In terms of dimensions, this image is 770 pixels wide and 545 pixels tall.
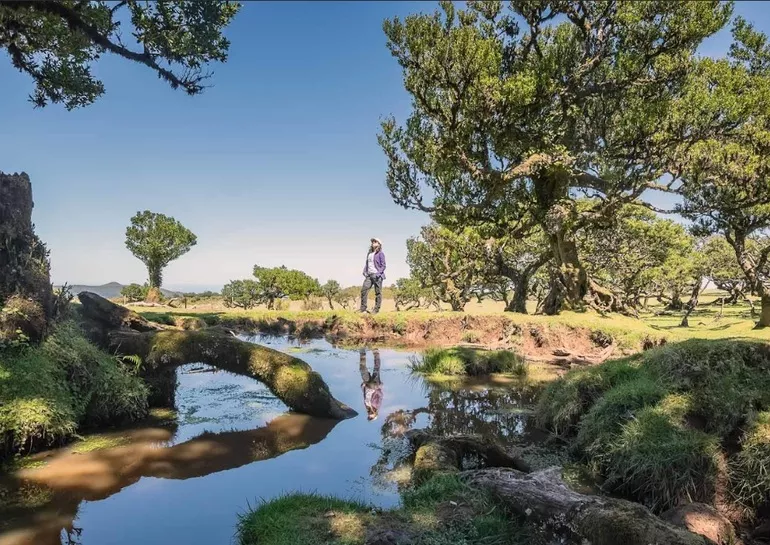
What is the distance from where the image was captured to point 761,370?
6582 mm

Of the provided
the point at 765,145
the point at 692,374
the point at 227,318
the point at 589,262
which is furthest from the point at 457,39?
the point at 589,262

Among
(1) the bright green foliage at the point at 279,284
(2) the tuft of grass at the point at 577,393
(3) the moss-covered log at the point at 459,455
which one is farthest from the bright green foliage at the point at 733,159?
(1) the bright green foliage at the point at 279,284

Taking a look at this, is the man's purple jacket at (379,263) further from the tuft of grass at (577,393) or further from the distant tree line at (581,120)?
the tuft of grass at (577,393)

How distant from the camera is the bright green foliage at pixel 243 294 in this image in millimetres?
41000

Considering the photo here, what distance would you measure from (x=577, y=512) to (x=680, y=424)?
8.91 feet

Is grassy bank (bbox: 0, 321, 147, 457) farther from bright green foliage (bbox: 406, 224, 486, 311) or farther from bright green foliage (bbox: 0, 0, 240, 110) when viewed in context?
bright green foliage (bbox: 406, 224, 486, 311)

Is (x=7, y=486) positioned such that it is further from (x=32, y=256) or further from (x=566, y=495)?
(x=566, y=495)

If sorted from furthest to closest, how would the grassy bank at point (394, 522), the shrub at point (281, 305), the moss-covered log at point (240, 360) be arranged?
the shrub at point (281, 305) → the moss-covered log at point (240, 360) → the grassy bank at point (394, 522)

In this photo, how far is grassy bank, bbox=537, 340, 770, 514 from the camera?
5211 mm

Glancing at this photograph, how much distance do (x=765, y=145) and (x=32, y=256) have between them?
19711 millimetres

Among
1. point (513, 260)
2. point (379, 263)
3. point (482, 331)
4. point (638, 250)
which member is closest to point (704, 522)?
point (482, 331)

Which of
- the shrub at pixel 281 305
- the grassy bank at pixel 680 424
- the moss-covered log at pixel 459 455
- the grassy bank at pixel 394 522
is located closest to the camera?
the grassy bank at pixel 394 522

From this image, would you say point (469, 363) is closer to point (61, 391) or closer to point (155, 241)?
point (61, 391)

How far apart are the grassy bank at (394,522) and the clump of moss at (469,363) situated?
7.80 meters
